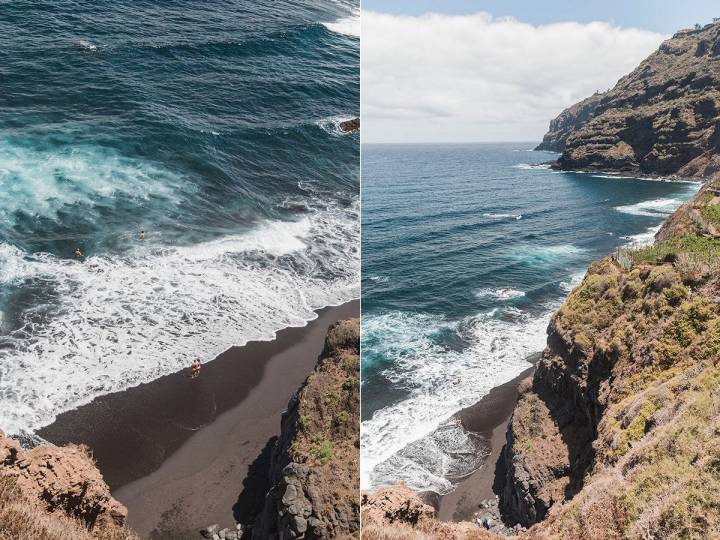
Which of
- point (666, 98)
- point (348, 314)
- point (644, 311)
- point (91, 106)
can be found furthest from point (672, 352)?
point (666, 98)

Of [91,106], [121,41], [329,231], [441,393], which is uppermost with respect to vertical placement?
[121,41]

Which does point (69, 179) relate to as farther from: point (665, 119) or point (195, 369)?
point (665, 119)

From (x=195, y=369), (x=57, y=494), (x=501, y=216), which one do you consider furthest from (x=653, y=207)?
(x=57, y=494)

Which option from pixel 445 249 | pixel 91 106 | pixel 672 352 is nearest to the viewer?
pixel 672 352

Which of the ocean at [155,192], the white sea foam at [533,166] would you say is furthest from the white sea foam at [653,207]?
the white sea foam at [533,166]

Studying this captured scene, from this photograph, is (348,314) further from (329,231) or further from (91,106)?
(91,106)

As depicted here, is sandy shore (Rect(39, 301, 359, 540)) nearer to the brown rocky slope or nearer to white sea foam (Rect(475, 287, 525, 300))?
the brown rocky slope
